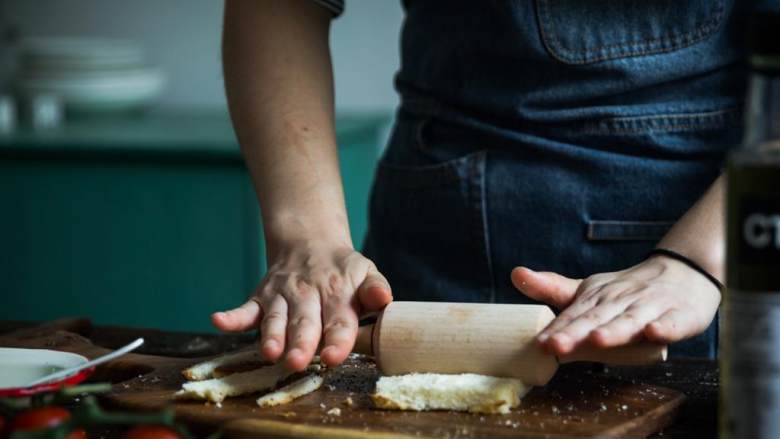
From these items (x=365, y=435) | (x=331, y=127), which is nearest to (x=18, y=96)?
(x=331, y=127)

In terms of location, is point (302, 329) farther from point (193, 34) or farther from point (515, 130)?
point (193, 34)

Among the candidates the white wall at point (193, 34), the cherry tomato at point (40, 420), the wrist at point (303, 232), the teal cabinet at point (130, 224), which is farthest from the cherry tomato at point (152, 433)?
the white wall at point (193, 34)

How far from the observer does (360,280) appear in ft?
3.98

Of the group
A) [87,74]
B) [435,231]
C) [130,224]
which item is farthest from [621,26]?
[87,74]

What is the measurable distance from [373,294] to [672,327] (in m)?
0.30

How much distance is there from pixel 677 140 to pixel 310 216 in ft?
1.53

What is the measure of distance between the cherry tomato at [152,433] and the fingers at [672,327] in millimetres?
450

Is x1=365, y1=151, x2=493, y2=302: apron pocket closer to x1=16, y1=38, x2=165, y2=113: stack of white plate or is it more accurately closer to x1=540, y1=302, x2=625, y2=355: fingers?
x1=540, y1=302, x2=625, y2=355: fingers

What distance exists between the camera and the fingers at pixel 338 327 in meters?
1.10

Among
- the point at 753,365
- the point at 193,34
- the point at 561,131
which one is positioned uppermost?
the point at 193,34

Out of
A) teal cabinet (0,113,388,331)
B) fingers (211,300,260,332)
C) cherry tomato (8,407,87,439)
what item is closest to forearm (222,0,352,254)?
fingers (211,300,260,332)

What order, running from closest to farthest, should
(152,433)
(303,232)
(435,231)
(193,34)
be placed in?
(152,433) → (303,232) → (435,231) → (193,34)

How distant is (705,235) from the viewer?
46.3 inches

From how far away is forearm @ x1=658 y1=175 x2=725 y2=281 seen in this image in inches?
45.6
